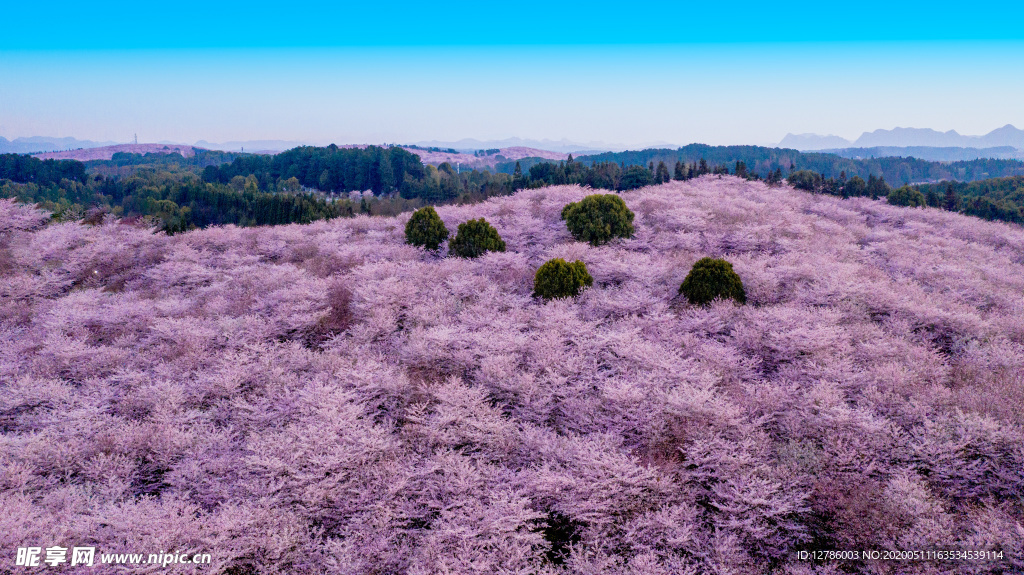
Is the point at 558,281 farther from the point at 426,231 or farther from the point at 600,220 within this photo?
the point at 426,231

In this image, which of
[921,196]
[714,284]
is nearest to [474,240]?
[714,284]

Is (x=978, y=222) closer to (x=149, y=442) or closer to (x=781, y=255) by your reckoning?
(x=781, y=255)

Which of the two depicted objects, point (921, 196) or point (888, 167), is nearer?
point (921, 196)

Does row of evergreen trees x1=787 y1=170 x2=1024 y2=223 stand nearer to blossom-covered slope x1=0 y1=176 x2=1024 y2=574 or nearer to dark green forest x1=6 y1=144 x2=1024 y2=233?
dark green forest x1=6 y1=144 x2=1024 y2=233

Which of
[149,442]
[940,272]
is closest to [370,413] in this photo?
[149,442]

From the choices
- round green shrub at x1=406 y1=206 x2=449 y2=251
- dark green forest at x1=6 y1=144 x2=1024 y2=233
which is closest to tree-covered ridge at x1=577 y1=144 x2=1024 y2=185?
dark green forest at x1=6 y1=144 x2=1024 y2=233

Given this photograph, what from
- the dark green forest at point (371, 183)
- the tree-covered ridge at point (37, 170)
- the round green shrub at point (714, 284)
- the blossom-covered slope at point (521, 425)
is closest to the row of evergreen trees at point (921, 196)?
the dark green forest at point (371, 183)
